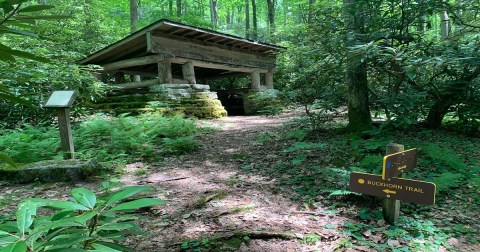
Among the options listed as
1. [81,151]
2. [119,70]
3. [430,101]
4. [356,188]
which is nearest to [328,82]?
[430,101]

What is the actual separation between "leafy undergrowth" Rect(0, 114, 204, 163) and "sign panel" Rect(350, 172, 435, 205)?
3.52 metres

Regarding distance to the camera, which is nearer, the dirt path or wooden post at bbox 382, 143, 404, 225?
the dirt path

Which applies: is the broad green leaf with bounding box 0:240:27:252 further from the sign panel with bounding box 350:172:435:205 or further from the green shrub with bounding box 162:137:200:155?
the green shrub with bounding box 162:137:200:155

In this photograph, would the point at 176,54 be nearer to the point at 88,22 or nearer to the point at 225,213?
the point at 88,22

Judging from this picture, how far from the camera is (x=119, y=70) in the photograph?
11797 millimetres

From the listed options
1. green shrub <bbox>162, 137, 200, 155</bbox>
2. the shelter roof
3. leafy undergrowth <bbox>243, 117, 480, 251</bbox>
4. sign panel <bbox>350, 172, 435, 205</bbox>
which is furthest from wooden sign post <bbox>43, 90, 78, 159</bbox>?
the shelter roof

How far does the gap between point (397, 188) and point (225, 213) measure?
155 centimetres

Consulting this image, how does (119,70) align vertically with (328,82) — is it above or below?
above

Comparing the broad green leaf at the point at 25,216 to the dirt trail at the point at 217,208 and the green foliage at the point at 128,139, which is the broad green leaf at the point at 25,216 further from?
the green foliage at the point at 128,139

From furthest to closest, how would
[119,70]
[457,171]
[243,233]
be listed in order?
[119,70] → [457,171] → [243,233]

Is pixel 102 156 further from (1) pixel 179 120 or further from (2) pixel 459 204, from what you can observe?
(2) pixel 459 204

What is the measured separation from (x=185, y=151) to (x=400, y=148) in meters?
3.74

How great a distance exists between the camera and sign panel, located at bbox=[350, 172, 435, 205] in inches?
91.0

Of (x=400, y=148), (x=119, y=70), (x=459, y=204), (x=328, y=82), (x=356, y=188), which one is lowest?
(x=459, y=204)
